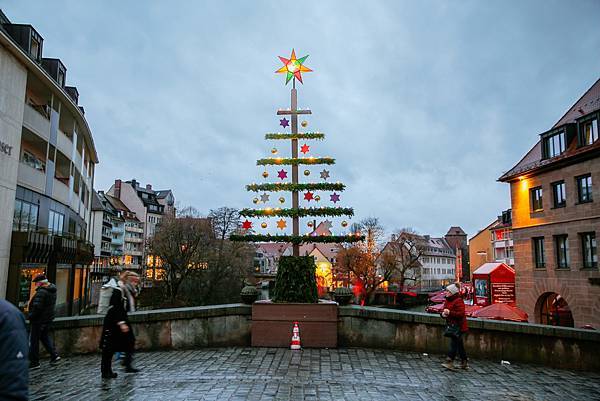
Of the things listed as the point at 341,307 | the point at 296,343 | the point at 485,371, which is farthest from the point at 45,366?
the point at 485,371

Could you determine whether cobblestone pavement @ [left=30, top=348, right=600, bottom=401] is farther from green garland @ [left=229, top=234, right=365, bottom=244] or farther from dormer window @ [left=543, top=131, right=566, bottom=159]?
dormer window @ [left=543, top=131, right=566, bottom=159]

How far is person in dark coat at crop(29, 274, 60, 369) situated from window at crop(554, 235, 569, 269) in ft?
87.9

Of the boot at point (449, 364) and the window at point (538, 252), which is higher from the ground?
the window at point (538, 252)

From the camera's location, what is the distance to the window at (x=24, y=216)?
78.8 feet

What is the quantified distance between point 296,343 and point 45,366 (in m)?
5.26

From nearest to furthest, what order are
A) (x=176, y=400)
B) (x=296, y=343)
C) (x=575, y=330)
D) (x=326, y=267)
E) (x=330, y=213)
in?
(x=176, y=400), (x=575, y=330), (x=296, y=343), (x=330, y=213), (x=326, y=267)

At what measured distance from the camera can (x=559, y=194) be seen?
27312 millimetres

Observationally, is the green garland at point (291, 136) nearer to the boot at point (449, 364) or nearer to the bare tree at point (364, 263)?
the boot at point (449, 364)

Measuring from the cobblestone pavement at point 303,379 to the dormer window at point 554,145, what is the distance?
841 inches

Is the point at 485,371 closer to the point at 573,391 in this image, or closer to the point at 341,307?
the point at 573,391

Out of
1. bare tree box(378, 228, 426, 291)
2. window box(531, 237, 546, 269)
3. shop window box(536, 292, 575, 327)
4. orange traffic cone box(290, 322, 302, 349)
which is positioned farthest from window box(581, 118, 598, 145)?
bare tree box(378, 228, 426, 291)

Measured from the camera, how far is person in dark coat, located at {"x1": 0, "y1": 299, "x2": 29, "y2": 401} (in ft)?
9.71

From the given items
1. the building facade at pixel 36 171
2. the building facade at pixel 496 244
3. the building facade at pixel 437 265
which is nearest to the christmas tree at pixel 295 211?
the building facade at pixel 36 171

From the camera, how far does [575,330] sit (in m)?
9.84
